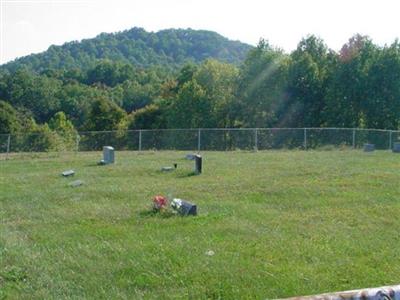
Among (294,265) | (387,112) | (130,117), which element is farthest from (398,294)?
(130,117)

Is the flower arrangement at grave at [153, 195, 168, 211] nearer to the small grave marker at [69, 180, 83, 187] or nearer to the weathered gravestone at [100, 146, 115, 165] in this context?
the small grave marker at [69, 180, 83, 187]

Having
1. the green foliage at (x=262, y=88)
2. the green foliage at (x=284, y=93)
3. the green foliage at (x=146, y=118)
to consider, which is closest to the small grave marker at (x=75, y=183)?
the green foliage at (x=284, y=93)

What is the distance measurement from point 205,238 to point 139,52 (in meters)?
186

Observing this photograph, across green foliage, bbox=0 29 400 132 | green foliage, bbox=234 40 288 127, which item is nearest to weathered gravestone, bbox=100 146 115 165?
green foliage, bbox=0 29 400 132

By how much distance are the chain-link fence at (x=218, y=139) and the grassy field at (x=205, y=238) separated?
15527 mm

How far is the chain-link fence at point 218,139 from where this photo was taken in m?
31.2

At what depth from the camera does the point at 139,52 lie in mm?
190750

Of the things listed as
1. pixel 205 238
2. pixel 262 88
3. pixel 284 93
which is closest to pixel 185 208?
pixel 205 238

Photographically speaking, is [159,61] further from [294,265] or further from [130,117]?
[294,265]

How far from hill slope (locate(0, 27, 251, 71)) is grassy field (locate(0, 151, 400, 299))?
161 meters

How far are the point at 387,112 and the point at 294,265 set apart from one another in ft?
134

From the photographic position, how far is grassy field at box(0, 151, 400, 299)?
652cm

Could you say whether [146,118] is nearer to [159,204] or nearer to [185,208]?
[159,204]

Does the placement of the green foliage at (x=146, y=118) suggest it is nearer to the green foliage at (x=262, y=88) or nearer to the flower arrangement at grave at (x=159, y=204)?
the green foliage at (x=262, y=88)
